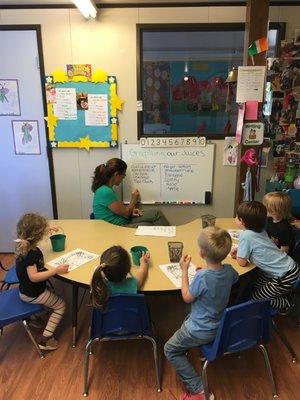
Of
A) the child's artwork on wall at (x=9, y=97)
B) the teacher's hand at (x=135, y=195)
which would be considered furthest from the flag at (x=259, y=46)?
the child's artwork on wall at (x=9, y=97)

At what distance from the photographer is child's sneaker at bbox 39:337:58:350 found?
7.37ft

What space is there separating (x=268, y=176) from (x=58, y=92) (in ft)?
7.52

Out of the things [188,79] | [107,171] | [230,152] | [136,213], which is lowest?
[136,213]

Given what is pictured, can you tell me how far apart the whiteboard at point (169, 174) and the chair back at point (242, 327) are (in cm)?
194

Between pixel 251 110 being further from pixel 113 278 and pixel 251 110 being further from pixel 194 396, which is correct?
pixel 194 396

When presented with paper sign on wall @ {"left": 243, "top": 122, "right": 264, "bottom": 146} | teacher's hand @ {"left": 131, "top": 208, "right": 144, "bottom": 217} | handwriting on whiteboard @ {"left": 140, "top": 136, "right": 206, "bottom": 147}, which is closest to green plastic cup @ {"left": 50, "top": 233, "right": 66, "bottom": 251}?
teacher's hand @ {"left": 131, "top": 208, "right": 144, "bottom": 217}

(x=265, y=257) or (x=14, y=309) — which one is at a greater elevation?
(x=265, y=257)

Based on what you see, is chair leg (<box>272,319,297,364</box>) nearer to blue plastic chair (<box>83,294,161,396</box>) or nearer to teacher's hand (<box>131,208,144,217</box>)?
blue plastic chair (<box>83,294,161,396</box>)

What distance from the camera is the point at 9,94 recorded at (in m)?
3.31

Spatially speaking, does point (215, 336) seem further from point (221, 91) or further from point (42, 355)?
point (221, 91)

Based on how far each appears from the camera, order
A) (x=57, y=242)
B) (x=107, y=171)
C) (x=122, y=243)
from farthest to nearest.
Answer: (x=107, y=171), (x=122, y=243), (x=57, y=242)

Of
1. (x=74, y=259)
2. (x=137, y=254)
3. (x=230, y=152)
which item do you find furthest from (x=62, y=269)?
(x=230, y=152)

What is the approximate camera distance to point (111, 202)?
284 cm

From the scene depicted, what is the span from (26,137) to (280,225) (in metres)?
2.60
